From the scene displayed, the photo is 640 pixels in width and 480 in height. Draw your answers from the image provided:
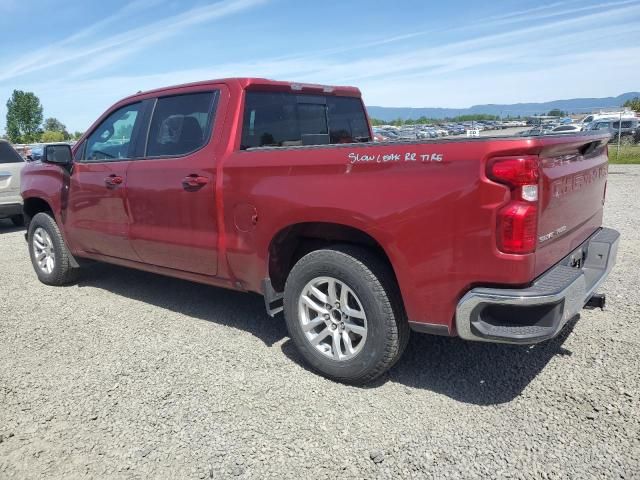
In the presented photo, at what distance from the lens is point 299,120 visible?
14.7 feet

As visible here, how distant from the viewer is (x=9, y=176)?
9.97 meters

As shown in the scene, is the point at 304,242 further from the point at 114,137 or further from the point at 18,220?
the point at 18,220

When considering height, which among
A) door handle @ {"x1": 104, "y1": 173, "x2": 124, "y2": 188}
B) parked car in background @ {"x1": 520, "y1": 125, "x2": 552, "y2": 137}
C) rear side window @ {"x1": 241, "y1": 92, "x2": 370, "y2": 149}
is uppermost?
rear side window @ {"x1": 241, "y1": 92, "x2": 370, "y2": 149}

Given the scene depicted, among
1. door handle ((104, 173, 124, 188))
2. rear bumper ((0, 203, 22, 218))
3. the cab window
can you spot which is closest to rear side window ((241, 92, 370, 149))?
the cab window

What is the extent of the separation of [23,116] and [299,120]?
9209cm

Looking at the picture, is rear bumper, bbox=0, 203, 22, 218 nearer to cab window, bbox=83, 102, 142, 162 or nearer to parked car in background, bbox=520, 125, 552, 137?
cab window, bbox=83, 102, 142, 162

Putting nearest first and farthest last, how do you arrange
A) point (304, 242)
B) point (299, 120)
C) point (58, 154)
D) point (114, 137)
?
point (304, 242) < point (299, 120) < point (114, 137) < point (58, 154)

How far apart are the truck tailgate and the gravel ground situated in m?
0.83

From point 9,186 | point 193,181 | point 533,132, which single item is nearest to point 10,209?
point 9,186

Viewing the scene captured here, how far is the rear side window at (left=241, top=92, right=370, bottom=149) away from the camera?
4.08 metres

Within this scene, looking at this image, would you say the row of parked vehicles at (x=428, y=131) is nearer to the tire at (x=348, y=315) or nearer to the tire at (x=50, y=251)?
the tire at (x=348, y=315)

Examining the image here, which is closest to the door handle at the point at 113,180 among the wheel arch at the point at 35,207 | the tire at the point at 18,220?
the wheel arch at the point at 35,207

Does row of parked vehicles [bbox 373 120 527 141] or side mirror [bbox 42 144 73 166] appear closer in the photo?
row of parked vehicles [bbox 373 120 527 141]

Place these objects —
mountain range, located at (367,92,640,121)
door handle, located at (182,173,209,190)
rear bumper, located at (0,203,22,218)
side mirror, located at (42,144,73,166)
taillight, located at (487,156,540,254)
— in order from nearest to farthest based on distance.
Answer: taillight, located at (487,156,540,254), door handle, located at (182,173,209,190), side mirror, located at (42,144,73,166), rear bumper, located at (0,203,22,218), mountain range, located at (367,92,640,121)
